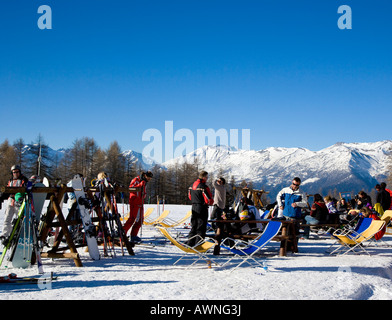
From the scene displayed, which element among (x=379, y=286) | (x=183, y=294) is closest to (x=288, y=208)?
(x=379, y=286)

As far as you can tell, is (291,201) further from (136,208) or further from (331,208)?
(331,208)

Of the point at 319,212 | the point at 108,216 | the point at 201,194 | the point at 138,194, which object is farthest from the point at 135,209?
the point at 319,212

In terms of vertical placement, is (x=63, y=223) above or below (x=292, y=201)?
below

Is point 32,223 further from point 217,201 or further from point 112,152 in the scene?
point 112,152

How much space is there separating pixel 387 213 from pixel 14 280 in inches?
380

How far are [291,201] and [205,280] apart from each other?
390cm

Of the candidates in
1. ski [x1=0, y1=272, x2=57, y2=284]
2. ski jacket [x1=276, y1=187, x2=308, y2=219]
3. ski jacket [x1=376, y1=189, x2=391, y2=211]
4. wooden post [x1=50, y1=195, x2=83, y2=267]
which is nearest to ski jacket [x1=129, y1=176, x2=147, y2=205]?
wooden post [x1=50, y1=195, x2=83, y2=267]

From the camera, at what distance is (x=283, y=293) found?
4805mm

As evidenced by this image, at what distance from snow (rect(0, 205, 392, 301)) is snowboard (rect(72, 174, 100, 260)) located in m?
0.25

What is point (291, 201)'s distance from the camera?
28.1 feet

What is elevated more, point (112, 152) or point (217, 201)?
point (112, 152)

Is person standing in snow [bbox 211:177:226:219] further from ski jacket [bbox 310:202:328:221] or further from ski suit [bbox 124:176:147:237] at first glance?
ski jacket [bbox 310:202:328:221]

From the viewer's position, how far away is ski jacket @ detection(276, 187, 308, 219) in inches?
335

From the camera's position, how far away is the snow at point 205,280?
4.61 metres
